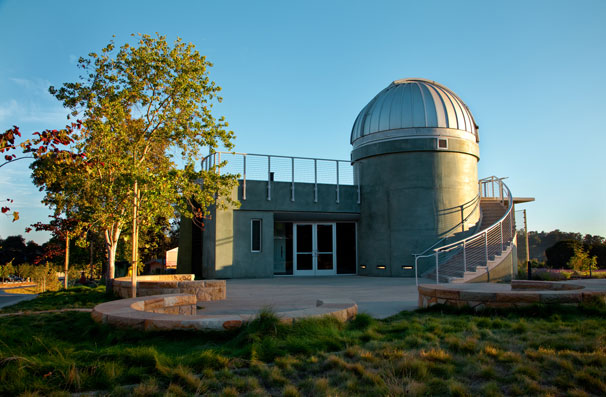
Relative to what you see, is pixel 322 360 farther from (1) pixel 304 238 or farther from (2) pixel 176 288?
(1) pixel 304 238

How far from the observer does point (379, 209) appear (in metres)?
18.5

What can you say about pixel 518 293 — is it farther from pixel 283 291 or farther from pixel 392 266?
pixel 392 266

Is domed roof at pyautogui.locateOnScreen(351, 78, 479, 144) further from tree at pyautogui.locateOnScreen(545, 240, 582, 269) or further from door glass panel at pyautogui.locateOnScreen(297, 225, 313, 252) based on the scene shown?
tree at pyautogui.locateOnScreen(545, 240, 582, 269)

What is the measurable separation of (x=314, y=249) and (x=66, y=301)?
10.7 m

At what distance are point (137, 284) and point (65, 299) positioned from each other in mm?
2153

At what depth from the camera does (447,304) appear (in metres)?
7.38

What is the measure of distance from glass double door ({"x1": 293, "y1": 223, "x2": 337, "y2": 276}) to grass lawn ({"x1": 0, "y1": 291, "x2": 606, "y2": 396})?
42.6 feet

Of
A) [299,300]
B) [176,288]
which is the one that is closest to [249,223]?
[299,300]

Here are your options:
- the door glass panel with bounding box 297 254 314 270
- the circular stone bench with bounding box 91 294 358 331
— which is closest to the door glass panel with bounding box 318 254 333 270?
the door glass panel with bounding box 297 254 314 270

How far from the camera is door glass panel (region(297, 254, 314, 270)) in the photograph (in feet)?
62.0

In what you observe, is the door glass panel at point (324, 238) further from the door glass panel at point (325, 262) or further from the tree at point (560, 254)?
the tree at point (560, 254)

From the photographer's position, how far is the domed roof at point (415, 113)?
18.1 metres

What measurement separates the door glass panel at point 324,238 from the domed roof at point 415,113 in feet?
13.8

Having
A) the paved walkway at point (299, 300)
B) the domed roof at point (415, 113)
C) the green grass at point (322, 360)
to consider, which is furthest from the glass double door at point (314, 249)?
the green grass at point (322, 360)
